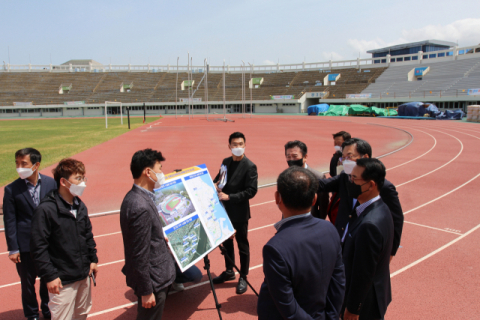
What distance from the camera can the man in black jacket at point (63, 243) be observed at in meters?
2.85

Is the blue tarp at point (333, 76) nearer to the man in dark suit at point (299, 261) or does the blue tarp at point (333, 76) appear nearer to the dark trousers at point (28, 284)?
the dark trousers at point (28, 284)

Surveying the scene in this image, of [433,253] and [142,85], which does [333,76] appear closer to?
[142,85]

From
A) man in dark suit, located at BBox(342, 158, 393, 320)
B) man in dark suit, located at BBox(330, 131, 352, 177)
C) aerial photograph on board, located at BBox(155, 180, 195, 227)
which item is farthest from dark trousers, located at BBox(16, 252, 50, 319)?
man in dark suit, located at BBox(330, 131, 352, 177)

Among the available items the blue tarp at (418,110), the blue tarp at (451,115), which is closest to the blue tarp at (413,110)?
the blue tarp at (418,110)

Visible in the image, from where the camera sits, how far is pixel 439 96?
137ft

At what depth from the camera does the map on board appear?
3.11 metres

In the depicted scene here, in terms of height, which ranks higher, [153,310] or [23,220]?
[23,220]

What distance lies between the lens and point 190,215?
10.9 ft

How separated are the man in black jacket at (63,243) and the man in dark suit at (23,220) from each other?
762 mm

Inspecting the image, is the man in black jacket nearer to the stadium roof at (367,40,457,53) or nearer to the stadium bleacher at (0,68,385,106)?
the stadium bleacher at (0,68,385,106)

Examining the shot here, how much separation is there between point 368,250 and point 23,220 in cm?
358

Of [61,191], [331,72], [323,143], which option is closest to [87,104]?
[331,72]

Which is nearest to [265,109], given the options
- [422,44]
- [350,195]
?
[422,44]

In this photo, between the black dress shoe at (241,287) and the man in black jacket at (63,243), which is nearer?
the man in black jacket at (63,243)
